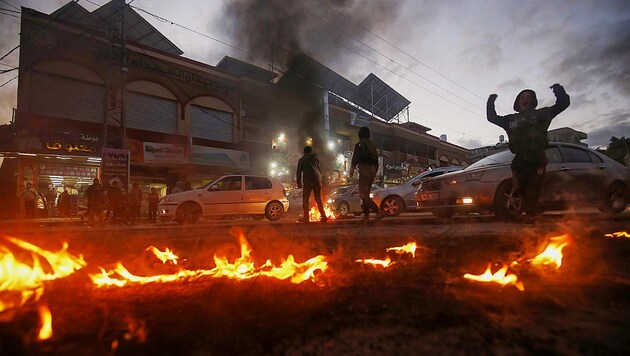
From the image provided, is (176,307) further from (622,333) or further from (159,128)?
(159,128)

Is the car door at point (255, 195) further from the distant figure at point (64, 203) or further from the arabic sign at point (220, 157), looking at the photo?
the distant figure at point (64, 203)

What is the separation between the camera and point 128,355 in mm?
1182

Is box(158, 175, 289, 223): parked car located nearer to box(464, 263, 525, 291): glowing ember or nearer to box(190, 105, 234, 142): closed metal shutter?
box(190, 105, 234, 142): closed metal shutter

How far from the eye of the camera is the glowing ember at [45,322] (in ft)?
4.55

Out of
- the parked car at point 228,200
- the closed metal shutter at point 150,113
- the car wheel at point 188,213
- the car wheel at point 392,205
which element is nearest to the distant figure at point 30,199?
the closed metal shutter at point 150,113

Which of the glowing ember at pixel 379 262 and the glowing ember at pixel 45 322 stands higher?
the glowing ember at pixel 379 262

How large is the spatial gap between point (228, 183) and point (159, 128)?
907 cm

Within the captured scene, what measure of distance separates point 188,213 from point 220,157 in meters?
8.95

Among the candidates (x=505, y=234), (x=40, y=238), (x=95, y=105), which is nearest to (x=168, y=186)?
(x=95, y=105)

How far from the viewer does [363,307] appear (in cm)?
157

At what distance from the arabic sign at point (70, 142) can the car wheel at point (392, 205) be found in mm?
13404

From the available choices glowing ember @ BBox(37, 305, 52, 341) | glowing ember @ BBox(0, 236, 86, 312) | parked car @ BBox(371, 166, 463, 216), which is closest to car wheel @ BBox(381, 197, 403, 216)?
parked car @ BBox(371, 166, 463, 216)

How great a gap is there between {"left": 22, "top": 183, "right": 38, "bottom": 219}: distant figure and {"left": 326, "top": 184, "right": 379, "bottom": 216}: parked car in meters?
12.4

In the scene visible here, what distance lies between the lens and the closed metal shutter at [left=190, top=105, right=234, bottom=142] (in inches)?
727
